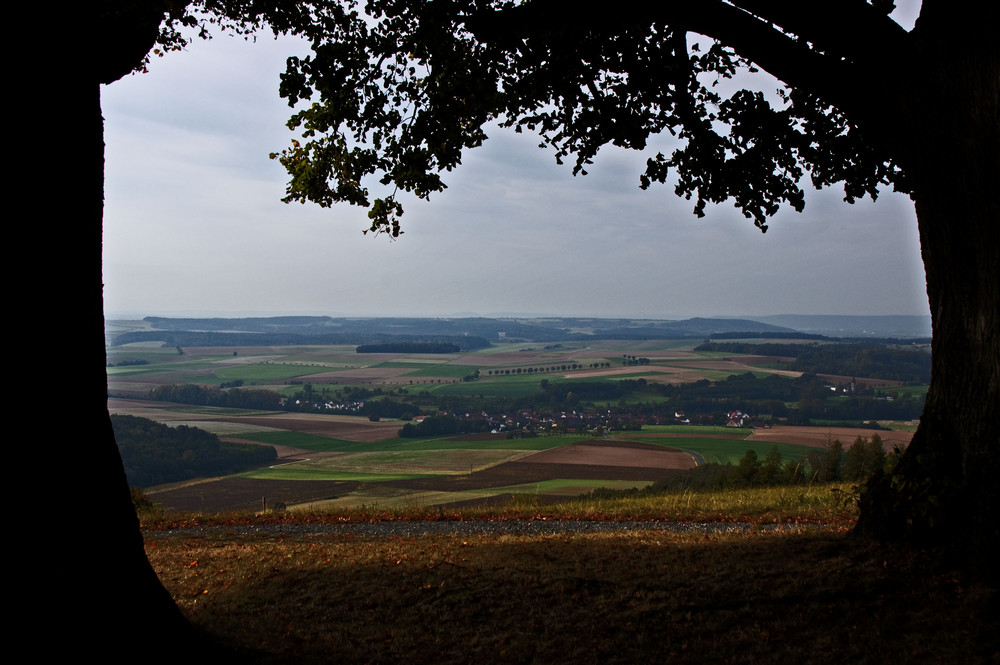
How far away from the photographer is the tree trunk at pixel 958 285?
5145 mm

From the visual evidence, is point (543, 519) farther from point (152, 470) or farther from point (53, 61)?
point (152, 470)

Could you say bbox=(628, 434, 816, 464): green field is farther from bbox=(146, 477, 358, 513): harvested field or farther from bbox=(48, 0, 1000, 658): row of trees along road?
bbox=(48, 0, 1000, 658): row of trees along road

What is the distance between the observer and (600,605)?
18.2 feet

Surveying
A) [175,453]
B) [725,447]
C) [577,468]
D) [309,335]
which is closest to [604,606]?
[577,468]

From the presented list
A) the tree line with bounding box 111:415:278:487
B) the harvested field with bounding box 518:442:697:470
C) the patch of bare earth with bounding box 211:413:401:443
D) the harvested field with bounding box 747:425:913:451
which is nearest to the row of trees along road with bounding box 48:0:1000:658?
the harvested field with bounding box 518:442:697:470

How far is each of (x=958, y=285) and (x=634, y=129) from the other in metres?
5.10

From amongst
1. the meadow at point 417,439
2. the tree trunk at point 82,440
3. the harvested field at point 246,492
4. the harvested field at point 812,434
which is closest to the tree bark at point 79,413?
the tree trunk at point 82,440

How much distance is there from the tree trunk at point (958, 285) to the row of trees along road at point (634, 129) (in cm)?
2

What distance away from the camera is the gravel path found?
1093 centimetres

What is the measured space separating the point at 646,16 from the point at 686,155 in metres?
3.51

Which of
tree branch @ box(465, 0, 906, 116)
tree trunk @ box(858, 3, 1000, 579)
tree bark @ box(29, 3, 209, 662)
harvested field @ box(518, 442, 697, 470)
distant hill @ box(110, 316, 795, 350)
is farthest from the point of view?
distant hill @ box(110, 316, 795, 350)

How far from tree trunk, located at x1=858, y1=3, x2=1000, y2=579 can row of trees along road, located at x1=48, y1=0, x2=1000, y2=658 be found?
2 cm

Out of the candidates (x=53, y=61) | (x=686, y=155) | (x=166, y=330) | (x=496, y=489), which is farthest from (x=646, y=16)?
(x=166, y=330)

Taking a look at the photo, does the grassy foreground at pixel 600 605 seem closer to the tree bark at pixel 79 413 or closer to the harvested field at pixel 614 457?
the tree bark at pixel 79 413
